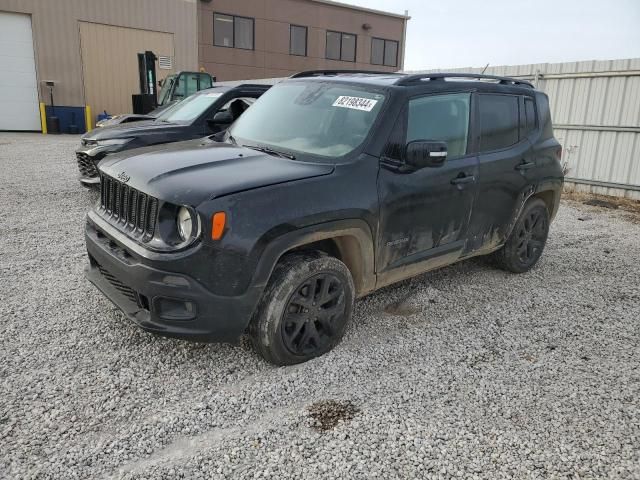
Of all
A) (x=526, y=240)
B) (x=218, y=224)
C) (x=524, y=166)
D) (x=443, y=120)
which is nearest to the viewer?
(x=218, y=224)

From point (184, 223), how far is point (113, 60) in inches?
938

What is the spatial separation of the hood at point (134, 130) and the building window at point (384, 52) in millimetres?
30539

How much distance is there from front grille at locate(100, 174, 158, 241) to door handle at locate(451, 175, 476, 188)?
7.49 ft

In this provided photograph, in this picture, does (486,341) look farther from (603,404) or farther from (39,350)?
(39,350)

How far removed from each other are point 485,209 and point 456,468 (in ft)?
8.27

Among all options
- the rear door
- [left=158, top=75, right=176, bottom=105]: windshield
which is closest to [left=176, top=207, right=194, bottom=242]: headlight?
the rear door

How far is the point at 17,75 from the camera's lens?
21.6m

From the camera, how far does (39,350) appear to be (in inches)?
137

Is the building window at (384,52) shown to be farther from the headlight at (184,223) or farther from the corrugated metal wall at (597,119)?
the headlight at (184,223)

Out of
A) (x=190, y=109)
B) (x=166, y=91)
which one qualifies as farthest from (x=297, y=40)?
(x=190, y=109)

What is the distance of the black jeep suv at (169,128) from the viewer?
292 inches

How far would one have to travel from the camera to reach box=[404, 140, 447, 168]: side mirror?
11.6ft

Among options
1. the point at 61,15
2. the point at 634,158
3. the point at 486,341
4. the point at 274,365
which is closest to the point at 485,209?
the point at 486,341

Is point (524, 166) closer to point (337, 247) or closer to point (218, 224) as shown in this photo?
point (337, 247)
